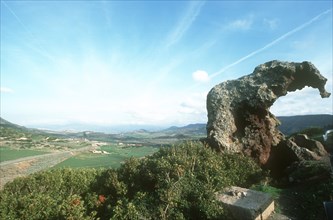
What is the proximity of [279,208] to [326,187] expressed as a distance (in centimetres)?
399

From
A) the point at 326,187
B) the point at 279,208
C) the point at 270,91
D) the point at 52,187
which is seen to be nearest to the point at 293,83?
the point at 270,91

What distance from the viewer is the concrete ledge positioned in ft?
55.3

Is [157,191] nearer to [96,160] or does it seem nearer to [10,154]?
[96,160]

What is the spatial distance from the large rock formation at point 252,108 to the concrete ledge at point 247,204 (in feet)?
26.8

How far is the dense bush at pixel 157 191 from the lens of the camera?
1845 cm

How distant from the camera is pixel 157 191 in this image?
20219 millimetres

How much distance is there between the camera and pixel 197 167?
2298 cm

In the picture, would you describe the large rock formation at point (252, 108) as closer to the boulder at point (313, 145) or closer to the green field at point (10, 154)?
the boulder at point (313, 145)

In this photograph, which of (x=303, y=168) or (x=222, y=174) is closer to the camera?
(x=222, y=174)

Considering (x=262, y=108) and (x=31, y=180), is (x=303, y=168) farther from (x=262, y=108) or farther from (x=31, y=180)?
(x=31, y=180)

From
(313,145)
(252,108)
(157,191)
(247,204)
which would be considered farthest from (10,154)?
(247,204)

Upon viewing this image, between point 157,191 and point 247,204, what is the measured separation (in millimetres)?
6297

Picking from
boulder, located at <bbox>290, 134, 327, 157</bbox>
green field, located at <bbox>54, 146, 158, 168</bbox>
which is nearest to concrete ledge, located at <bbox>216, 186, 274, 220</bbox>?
boulder, located at <bbox>290, 134, 327, 157</bbox>

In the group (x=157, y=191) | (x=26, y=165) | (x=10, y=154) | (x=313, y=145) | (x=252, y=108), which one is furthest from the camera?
(x=10, y=154)
